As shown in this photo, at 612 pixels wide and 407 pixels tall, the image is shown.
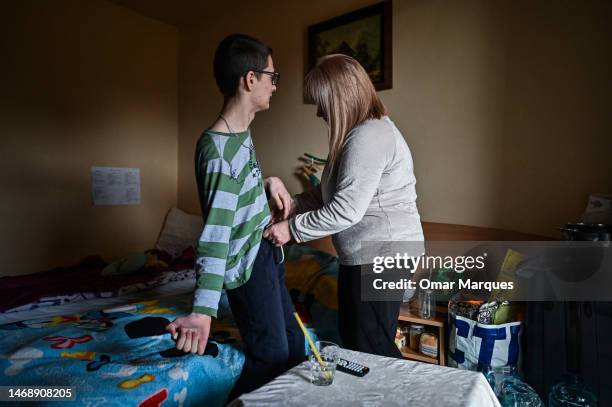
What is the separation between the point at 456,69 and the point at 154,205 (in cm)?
258

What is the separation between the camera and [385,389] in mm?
752

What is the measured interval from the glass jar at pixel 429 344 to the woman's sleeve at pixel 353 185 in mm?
884

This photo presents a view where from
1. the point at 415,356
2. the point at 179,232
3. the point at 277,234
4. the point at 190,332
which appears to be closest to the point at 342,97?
the point at 277,234

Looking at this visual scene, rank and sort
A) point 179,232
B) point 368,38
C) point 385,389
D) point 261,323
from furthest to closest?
point 179,232, point 368,38, point 261,323, point 385,389

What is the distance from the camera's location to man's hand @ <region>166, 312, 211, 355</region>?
0.86 metres

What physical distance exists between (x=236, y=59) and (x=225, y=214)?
0.43 metres

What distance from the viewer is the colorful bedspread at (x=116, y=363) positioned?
41.5 inches

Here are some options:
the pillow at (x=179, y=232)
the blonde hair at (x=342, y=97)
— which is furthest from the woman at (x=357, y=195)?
the pillow at (x=179, y=232)

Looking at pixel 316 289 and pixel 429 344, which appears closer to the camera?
pixel 429 344

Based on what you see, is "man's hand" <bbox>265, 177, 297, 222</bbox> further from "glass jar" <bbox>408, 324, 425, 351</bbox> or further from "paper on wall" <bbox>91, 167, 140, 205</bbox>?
"paper on wall" <bbox>91, 167, 140, 205</bbox>

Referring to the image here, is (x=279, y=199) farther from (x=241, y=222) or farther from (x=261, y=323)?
(x=261, y=323)

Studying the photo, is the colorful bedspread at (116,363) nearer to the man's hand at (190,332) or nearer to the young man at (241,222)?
the young man at (241,222)

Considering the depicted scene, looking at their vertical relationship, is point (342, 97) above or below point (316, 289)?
above

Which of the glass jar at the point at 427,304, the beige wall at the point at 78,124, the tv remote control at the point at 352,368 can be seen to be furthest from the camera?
the beige wall at the point at 78,124
